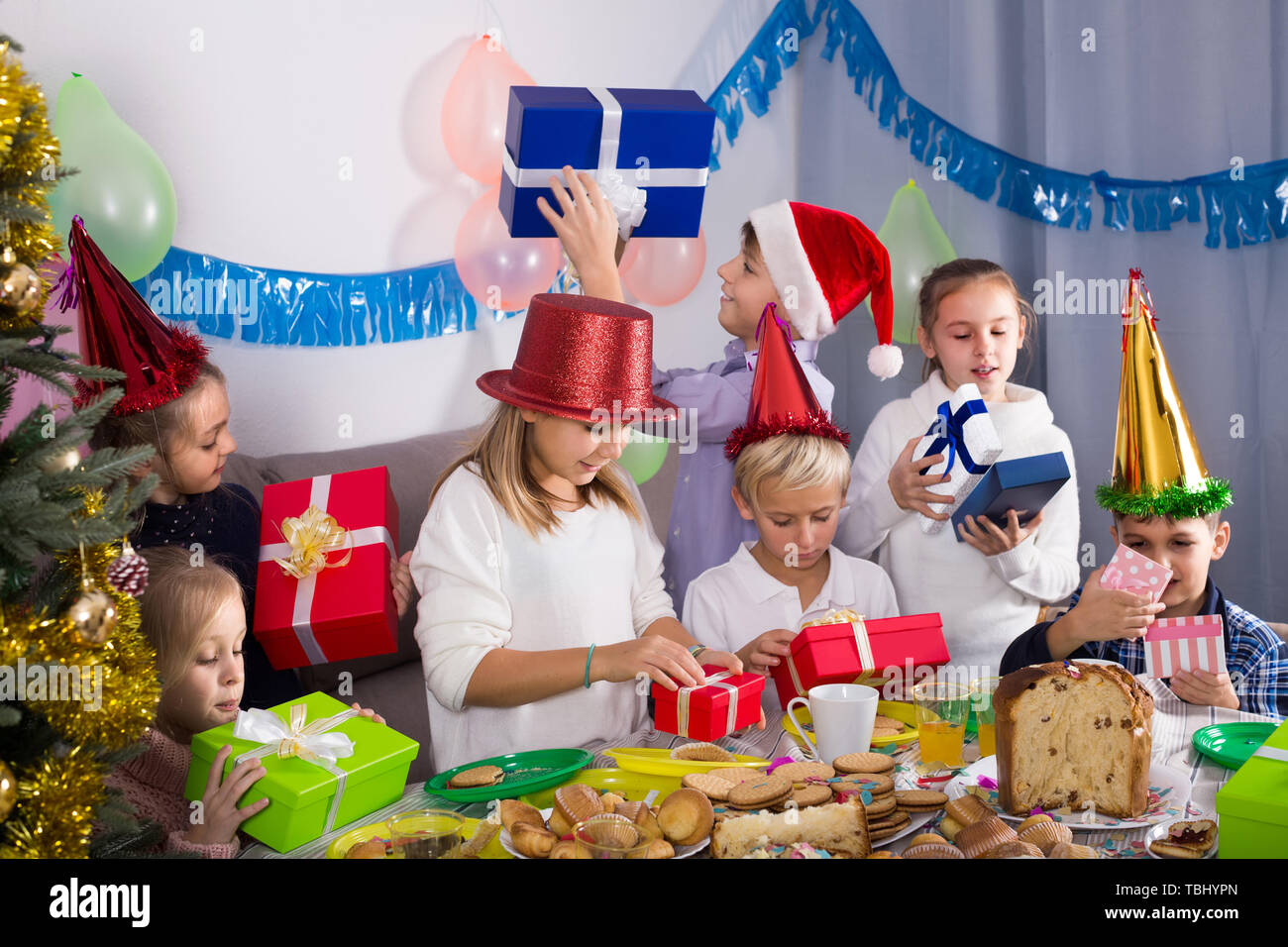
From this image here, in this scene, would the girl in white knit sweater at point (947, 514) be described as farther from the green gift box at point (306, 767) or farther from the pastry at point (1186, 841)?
the green gift box at point (306, 767)

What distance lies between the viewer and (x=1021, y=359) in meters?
3.31

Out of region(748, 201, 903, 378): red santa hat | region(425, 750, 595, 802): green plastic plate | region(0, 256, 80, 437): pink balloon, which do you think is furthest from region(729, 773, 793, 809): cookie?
region(0, 256, 80, 437): pink balloon

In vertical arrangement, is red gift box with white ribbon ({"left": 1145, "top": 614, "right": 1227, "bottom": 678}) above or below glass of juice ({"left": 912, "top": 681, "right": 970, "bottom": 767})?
above

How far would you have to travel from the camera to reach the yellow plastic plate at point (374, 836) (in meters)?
1.27

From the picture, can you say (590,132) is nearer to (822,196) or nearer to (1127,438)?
(1127,438)

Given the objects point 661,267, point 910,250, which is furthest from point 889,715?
point 910,250

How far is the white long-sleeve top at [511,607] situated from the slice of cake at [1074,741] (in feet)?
2.48

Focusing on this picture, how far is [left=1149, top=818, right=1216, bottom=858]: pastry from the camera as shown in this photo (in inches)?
48.2

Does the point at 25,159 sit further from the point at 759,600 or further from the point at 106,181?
the point at 759,600

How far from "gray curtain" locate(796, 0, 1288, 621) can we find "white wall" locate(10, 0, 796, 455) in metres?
1.14

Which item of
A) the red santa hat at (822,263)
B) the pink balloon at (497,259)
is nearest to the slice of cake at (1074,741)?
the red santa hat at (822,263)

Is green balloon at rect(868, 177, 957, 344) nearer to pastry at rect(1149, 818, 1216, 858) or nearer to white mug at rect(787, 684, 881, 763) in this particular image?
white mug at rect(787, 684, 881, 763)

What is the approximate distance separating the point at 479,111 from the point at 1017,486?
1.63 metres
